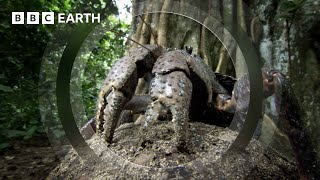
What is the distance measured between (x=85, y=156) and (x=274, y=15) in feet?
6.75

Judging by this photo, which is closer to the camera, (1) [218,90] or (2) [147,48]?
(2) [147,48]

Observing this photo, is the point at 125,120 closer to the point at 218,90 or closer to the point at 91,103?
the point at 218,90

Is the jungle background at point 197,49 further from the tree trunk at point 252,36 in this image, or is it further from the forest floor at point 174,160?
the forest floor at point 174,160

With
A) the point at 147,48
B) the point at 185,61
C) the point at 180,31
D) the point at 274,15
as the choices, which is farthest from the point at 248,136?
the point at 274,15

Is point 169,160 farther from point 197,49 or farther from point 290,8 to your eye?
point 290,8

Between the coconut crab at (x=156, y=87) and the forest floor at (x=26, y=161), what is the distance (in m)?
1.03

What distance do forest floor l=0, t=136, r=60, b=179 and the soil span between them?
0.87 meters

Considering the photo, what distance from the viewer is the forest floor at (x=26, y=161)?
2.05 meters

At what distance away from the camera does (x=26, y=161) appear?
2346 mm

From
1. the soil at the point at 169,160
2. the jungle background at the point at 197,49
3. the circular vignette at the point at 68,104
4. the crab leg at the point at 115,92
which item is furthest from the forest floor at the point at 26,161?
the crab leg at the point at 115,92

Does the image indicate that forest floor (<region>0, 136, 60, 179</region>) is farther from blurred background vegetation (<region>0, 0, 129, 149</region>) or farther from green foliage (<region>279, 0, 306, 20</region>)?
green foliage (<region>279, 0, 306, 20</region>)

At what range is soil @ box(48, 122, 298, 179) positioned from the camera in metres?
1.07

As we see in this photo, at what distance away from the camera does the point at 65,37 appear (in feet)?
13.4

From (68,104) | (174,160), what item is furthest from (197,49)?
(174,160)
